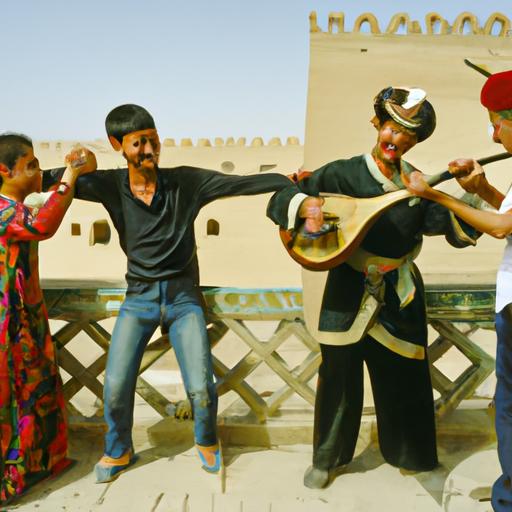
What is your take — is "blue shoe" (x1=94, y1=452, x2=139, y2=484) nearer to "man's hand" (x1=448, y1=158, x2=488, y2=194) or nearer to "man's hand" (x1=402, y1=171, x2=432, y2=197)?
"man's hand" (x1=402, y1=171, x2=432, y2=197)

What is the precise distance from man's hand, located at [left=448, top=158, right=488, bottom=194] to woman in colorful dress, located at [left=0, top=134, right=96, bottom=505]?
1656 mm

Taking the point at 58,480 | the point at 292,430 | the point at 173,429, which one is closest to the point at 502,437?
the point at 292,430

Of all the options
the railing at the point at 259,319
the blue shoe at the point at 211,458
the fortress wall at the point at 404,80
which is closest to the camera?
the blue shoe at the point at 211,458

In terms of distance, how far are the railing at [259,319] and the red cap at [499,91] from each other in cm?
118

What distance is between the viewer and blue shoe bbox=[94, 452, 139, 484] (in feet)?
9.83

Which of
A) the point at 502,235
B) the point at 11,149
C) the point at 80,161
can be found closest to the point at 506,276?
the point at 502,235

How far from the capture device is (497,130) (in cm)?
238

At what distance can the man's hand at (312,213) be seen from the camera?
2.72m

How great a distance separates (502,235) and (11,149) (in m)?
2.05

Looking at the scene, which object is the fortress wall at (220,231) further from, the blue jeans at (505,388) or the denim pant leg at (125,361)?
the blue jeans at (505,388)

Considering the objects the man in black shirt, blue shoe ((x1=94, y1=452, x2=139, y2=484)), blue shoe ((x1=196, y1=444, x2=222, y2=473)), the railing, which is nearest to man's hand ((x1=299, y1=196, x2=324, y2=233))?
the man in black shirt

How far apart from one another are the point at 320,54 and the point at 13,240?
13978mm

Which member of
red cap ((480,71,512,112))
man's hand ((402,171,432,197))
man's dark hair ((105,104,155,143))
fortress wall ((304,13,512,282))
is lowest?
man's hand ((402,171,432,197))

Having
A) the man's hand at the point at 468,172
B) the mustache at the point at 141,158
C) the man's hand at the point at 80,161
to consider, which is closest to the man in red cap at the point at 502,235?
the man's hand at the point at 468,172
